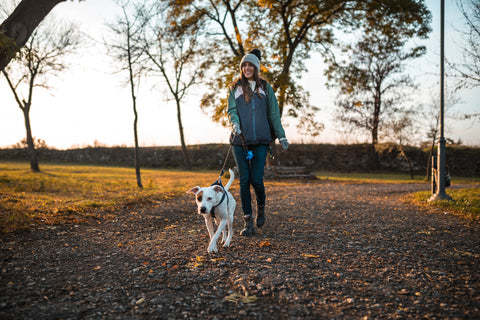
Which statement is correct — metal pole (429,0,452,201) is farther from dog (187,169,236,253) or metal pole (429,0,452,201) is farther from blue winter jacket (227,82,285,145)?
dog (187,169,236,253)

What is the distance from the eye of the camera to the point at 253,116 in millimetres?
4863

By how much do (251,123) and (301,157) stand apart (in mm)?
23496

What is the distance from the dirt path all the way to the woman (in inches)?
37.7

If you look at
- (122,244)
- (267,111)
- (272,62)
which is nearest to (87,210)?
(122,244)

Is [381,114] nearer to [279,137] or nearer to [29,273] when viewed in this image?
[279,137]

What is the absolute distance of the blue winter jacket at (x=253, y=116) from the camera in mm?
4832

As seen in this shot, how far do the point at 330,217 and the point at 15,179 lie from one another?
11.4 meters

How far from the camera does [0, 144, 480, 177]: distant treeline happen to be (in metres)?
25.8

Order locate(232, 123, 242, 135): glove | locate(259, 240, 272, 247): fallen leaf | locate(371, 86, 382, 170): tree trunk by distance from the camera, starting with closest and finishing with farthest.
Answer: locate(259, 240, 272, 247): fallen leaf
locate(232, 123, 242, 135): glove
locate(371, 86, 382, 170): tree trunk

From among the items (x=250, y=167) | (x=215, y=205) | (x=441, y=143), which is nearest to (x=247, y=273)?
(x=215, y=205)

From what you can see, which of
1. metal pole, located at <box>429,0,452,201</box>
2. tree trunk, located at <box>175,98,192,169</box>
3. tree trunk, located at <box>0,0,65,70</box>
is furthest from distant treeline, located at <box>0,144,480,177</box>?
tree trunk, located at <box>0,0,65,70</box>

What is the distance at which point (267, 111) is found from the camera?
5.06 metres

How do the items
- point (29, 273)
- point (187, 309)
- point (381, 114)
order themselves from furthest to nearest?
1. point (381, 114)
2. point (29, 273)
3. point (187, 309)

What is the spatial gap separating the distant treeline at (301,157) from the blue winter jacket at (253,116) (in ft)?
66.4
